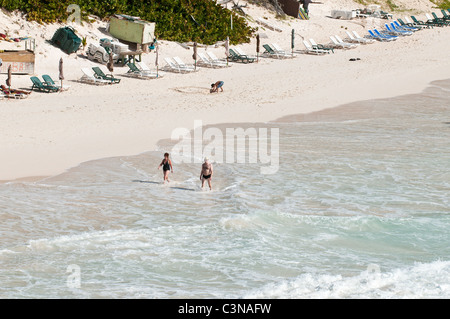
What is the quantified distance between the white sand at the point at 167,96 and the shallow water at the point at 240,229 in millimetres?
2026

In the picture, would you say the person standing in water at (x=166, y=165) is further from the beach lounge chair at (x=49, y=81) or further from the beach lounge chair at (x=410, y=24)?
the beach lounge chair at (x=410, y=24)

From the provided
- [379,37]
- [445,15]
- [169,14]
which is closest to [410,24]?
[445,15]

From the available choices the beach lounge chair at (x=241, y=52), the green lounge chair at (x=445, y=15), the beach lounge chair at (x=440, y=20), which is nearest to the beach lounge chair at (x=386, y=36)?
the beach lounge chair at (x=440, y=20)

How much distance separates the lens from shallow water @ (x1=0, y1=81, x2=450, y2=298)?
14.8 m

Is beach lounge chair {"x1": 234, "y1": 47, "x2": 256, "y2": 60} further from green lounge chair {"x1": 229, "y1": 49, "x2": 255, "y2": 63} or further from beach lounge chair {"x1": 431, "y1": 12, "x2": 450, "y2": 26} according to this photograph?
beach lounge chair {"x1": 431, "y1": 12, "x2": 450, "y2": 26}

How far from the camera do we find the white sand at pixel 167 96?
77.7 ft

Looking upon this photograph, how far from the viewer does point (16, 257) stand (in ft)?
50.6

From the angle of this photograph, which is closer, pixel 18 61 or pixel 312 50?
pixel 18 61

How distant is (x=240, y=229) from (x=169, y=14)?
2688cm

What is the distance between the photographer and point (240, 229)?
17656 mm

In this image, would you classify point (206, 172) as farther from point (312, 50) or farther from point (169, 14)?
point (312, 50)

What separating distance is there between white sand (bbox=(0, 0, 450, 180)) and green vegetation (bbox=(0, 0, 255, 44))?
2.70ft
